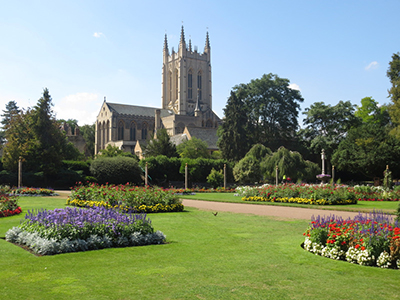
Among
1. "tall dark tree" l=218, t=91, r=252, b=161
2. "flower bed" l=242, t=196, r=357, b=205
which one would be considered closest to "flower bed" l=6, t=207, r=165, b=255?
"flower bed" l=242, t=196, r=357, b=205

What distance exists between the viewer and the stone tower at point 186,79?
108250 mm

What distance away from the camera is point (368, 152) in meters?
45.4

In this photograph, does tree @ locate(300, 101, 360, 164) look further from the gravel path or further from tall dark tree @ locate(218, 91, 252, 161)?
the gravel path

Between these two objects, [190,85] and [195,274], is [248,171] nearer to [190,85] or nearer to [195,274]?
[195,274]

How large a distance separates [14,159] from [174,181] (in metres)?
16.3

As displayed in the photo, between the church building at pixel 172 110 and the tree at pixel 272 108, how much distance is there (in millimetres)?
17395

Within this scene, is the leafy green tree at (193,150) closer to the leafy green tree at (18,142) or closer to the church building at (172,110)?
the church building at (172,110)

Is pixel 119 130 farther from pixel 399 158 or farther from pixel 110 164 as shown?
pixel 399 158

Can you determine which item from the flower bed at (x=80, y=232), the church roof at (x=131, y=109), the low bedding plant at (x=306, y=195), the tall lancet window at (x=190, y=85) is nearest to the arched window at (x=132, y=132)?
the church roof at (x=131, y=109)

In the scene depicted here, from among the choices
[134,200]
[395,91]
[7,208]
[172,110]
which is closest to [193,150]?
[395,91]

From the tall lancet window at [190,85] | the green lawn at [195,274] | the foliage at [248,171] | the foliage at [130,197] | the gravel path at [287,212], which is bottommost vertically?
the gravel path at [287,212]

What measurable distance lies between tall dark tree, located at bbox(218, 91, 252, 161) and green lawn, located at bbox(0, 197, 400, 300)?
42.0 metres

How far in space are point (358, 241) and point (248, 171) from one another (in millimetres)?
32090

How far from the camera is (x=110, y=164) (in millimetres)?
38219
